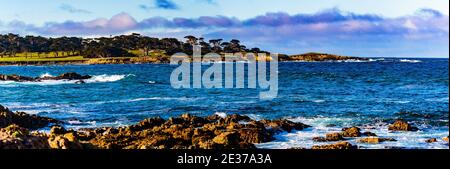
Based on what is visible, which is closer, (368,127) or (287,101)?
(368,127)

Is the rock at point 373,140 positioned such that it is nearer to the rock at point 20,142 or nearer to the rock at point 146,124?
the rock at point 146,124

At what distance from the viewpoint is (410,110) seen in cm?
3055

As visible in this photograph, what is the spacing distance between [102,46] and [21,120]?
158 metres

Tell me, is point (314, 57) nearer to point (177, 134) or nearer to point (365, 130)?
point (365, 130)

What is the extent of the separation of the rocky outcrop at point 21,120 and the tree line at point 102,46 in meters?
149

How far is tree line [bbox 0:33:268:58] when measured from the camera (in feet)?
575

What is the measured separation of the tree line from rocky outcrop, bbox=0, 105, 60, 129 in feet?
488

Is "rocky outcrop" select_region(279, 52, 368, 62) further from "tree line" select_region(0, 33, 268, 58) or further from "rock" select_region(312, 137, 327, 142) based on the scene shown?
"rock" select_region(312, 137, 327, 142)

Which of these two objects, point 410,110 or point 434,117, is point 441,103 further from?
point 434,117

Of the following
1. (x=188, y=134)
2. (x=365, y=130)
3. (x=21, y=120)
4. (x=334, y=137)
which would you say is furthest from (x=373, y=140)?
(x=21, y=120)

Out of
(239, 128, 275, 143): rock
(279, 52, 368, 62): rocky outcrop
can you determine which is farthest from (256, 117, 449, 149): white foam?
(279, 52, 368, 62): rocky outcrop
